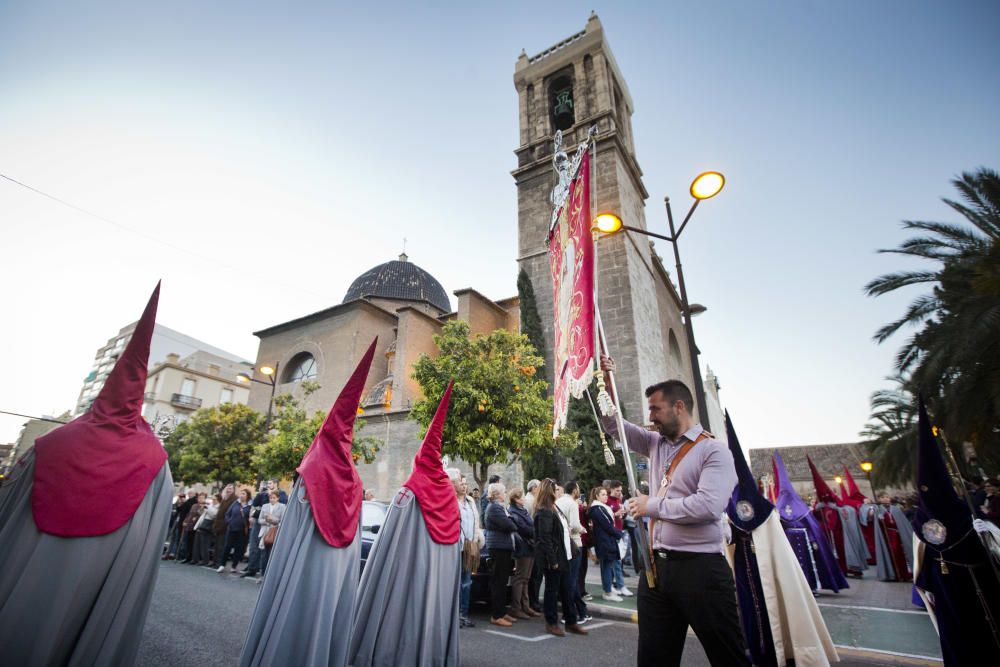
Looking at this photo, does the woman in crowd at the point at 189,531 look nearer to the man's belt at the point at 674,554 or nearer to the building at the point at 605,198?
the building at the point at 605,198

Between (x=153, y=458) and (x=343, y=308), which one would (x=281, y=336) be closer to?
(x=343, y=308)

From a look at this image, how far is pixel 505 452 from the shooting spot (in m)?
12.1

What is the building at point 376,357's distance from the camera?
62.1ft

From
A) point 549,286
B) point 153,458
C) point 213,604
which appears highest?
point 549,286

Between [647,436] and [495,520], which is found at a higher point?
[647,436]

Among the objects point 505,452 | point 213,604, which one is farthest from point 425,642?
point 505,452

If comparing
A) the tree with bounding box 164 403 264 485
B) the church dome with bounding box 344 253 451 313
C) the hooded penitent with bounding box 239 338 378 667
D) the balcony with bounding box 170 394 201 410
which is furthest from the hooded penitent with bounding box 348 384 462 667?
the balcony with bounding box 170 394 201 410

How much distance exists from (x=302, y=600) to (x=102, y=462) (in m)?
1.60

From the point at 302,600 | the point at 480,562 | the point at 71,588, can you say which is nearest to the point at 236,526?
the point at 480,562

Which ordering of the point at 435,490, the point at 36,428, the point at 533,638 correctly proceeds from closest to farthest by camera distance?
the point at 435,490, the point at 533,638, the point at 36,428

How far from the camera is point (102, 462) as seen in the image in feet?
8.67

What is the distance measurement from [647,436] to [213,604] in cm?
695

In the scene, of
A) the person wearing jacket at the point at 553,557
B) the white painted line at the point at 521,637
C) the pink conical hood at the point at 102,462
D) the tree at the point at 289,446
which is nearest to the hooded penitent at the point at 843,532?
the person wearing jacket at the point at 553,557

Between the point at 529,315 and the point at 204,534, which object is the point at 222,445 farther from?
the point at 529,315
